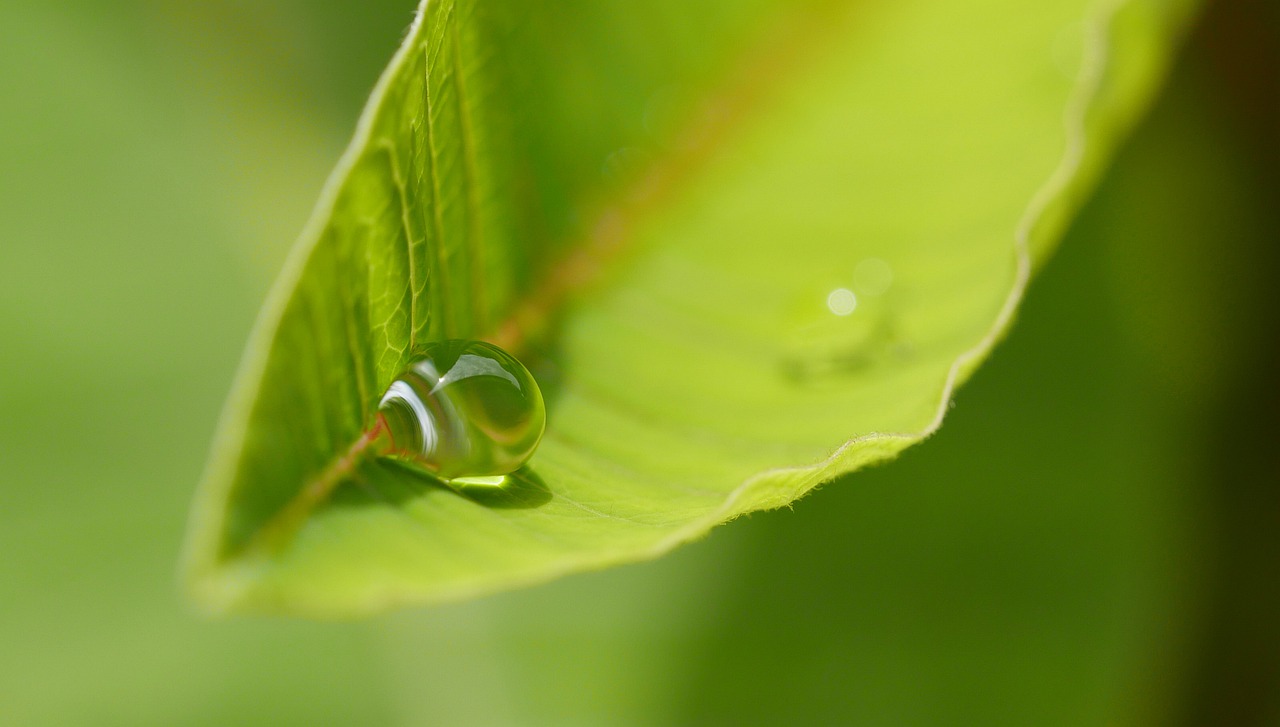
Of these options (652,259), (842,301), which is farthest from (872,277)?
(652,259)

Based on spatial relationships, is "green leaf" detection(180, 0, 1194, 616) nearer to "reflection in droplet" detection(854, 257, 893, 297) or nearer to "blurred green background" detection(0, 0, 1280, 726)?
"reflection in droplet" detection(854, 257, 893, 297)

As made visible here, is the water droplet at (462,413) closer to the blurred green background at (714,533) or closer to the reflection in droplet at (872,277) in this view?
the reflection in droplet at (872,277)

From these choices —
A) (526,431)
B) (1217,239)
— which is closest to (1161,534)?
(1217,239)

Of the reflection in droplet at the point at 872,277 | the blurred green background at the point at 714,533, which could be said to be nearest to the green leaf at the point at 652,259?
the reflection in droplet at the point at 872,277

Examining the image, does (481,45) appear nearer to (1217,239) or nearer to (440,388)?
(440,388)

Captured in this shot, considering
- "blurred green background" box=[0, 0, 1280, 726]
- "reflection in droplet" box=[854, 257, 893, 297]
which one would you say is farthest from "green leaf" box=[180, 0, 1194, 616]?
"blurred green background" box=[0, 0, 1280, 726]
